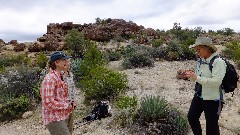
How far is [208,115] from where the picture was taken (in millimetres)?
5113

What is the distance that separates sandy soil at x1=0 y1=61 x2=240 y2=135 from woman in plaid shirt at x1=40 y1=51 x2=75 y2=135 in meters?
3.14

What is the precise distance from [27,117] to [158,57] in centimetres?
821

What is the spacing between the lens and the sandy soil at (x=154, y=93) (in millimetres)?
7922

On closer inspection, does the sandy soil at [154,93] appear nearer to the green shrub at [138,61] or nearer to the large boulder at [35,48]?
the green shrub at [138,61]

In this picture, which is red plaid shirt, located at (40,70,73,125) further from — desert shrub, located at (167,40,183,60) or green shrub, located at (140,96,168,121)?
desert shrub, located at (167,40,183,60)

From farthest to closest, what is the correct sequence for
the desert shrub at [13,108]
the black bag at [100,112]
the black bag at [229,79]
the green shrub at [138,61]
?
the green shrub at [138,61], the desert shrub at [13,108], the black bag at [100,112], the black bag at [229,79]

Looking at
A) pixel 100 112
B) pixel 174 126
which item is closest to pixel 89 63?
pixel 100 112

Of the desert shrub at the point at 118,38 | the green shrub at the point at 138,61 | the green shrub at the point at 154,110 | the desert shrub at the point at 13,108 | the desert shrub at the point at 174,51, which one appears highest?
the desert shrub at the point at 118,38

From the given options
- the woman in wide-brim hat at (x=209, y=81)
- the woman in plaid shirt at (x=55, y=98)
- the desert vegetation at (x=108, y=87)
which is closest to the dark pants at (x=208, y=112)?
the woman in wide-brim hat at (x=209, y=81)

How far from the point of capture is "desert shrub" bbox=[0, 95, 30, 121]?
32.2ft

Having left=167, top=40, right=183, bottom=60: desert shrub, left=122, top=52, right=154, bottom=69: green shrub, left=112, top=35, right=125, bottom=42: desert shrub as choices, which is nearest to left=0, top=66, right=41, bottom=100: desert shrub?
left=122, top=52, right=154, bottom=69: green shrub

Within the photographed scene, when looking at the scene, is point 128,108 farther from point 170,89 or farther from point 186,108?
point 170,89

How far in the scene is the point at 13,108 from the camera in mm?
9914

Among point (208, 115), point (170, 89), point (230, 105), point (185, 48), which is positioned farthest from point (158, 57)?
point (208, 115)
